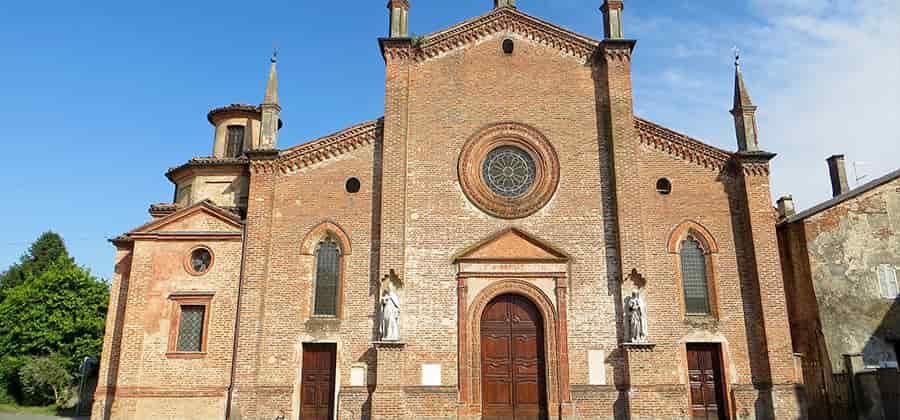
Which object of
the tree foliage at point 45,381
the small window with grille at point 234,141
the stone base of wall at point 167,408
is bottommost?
the stone base of wall at point 167,408

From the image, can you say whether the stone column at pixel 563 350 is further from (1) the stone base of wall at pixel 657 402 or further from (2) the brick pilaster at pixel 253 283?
(2) the brick pilaster at pixel 253 283

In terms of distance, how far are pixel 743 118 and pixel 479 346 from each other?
11162mm

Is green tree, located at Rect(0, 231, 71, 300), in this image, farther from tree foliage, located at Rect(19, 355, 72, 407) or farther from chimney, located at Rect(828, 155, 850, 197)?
chimney, located at Rect(828, 155, 850, 197)

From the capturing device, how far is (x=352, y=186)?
65.1 feet

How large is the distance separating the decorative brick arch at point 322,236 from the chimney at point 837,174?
20.6 metres

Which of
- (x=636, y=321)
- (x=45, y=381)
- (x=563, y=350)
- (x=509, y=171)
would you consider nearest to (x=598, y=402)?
(x=563, y=350)

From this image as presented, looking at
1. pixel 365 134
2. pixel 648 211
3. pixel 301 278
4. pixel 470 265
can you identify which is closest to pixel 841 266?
pixel 648 211

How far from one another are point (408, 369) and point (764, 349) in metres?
10.3

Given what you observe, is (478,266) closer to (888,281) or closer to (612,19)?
(612,19)

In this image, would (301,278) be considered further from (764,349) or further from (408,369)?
(764,349)

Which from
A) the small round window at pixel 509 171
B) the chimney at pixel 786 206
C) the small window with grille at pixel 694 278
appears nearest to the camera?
the small window with grille at pixel 694 278

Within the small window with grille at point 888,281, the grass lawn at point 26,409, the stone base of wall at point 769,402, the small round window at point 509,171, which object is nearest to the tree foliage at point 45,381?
the grass lawn at point 26,409

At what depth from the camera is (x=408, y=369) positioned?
1806cm

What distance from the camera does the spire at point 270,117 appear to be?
20.2 meters
